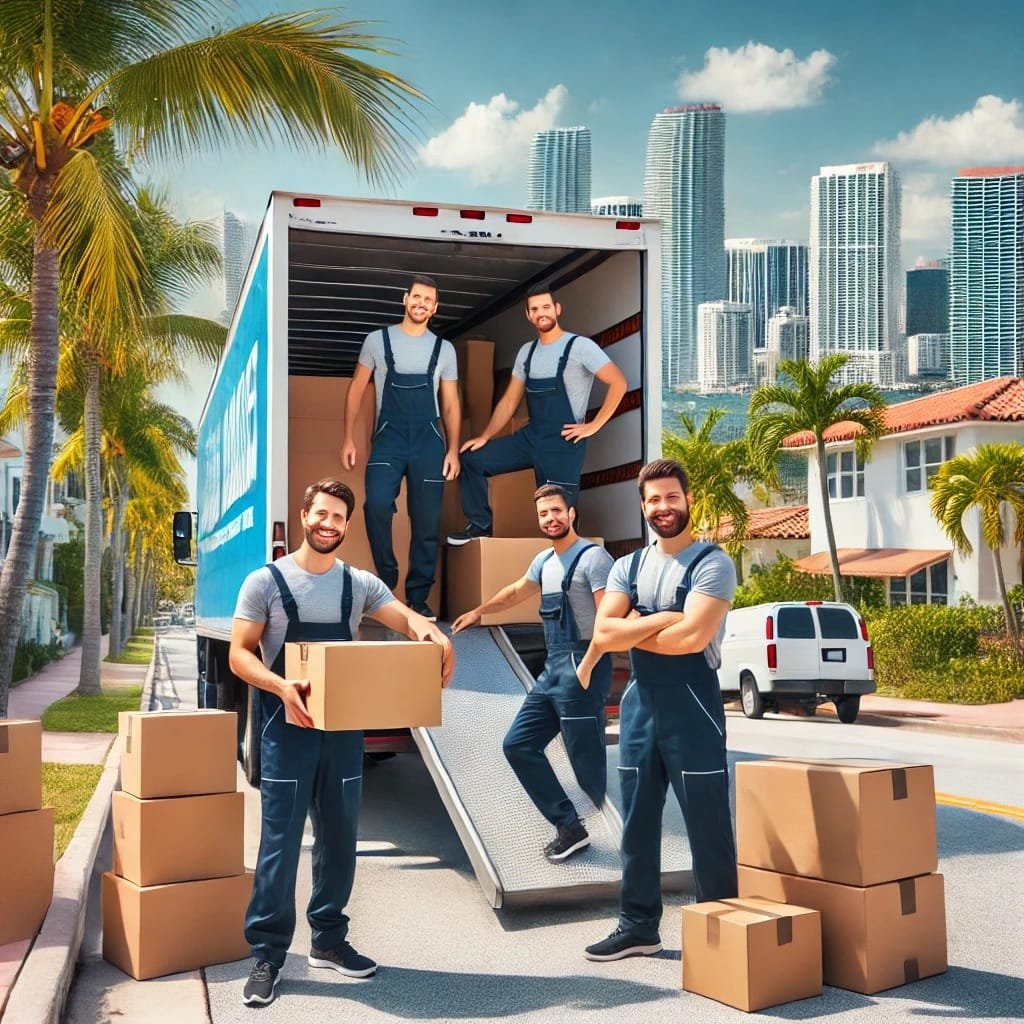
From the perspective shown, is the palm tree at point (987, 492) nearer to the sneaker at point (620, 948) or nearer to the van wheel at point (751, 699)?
the van wheel at point (751, 699)

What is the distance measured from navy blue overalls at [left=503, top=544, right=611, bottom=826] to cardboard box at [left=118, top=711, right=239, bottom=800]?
1633 millimetres

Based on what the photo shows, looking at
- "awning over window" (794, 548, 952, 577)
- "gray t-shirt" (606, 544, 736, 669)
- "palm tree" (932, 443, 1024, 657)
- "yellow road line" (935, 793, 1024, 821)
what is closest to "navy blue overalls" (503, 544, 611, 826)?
"gray t-shirt" (606, 544, 736, 669)

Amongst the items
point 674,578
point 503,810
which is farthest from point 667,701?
point 503,810

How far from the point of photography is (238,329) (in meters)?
9.91

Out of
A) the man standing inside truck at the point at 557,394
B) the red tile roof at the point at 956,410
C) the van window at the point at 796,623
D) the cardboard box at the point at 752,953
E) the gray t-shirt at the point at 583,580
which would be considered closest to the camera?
the cardboard box at the point at 752,953

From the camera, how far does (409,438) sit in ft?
28.2

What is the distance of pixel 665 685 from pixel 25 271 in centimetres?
1521

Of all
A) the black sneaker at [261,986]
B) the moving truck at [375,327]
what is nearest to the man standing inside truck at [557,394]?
the moving truck at [375,327]

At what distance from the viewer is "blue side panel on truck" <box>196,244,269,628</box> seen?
8.21 meters

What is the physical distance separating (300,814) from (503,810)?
1845 mm

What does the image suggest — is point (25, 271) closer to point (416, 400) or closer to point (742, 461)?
point (416, 400)

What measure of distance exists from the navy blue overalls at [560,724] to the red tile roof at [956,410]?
23.8 meters

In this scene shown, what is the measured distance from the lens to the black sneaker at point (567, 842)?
6445 millimetres

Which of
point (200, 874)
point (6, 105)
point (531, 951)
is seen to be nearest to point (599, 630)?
point (531, 951)
